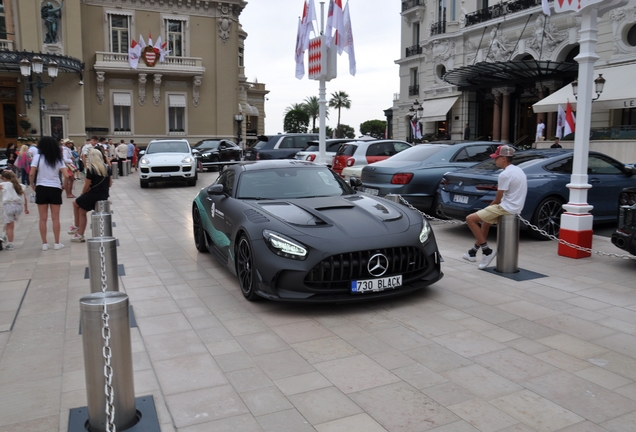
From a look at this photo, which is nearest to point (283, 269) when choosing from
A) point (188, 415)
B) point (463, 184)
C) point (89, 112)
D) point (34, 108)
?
point (188, 415)

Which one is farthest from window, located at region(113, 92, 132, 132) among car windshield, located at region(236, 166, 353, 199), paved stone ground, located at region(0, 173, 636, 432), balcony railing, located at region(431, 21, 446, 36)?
car windshield, located at region(236, 166, 353, 199)

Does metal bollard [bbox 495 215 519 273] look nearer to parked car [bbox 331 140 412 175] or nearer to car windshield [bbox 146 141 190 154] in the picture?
parked car [bbox 331 140 412 175]

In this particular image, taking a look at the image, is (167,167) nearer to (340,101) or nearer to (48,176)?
(48,176)

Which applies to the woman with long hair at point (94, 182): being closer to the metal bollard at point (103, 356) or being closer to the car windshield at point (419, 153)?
the car windshield at point (419, 153)

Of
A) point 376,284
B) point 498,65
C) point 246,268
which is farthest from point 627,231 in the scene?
point 498,65

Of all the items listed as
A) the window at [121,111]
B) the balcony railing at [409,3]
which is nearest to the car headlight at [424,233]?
the window at [121,111]

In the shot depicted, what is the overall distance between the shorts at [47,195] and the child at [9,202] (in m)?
0.47

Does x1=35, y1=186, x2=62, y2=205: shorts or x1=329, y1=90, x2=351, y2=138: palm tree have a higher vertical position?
x1=329, y1=90, x2=351, y2=138: palm tree

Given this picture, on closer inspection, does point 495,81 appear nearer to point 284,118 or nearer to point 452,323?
point 452,323

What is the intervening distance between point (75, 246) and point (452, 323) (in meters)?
6.71

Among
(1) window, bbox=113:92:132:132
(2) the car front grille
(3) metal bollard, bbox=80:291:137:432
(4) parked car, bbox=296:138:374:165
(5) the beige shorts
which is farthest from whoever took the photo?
(1) window, bbox=113:92:132:132

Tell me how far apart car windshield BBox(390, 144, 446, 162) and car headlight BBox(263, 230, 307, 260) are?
6.59 m

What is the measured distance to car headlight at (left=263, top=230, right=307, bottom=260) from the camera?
534 cm

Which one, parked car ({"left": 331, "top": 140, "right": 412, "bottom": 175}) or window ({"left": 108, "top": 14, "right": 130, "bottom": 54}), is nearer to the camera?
parked car ({"left": 331, "top": 140, "right": 412, "bottom": 175})
